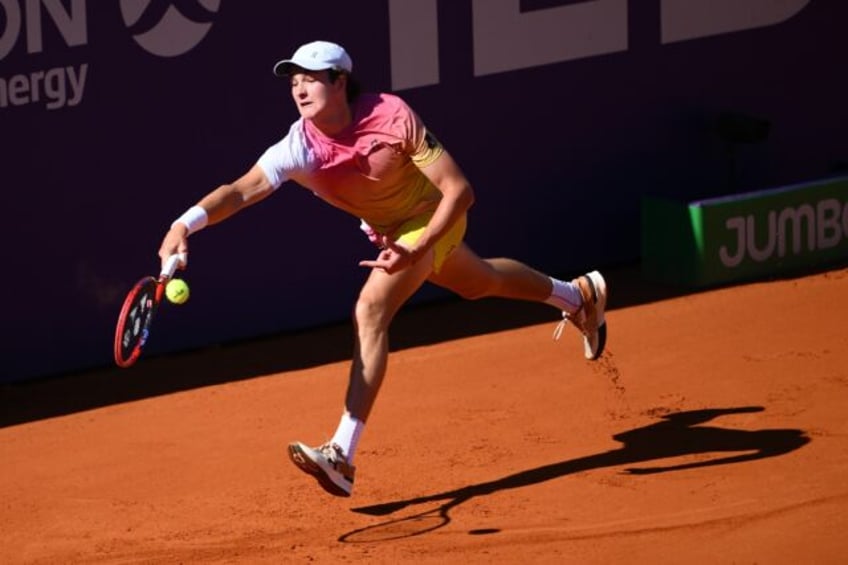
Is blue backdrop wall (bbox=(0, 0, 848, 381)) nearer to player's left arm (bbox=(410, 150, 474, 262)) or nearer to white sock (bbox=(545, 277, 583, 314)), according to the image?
white sock (bbox=(545, 277, 583, 314))

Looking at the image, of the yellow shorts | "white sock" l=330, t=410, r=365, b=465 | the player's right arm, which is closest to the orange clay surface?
"white sock" l=330, t=410, r=365, b=465

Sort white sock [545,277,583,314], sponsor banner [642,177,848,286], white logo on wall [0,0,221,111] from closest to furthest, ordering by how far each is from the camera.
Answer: white sock [545,277,583,314] → white logo on wall [0,0,221,111] → sponsor banner [642,177,848,286]

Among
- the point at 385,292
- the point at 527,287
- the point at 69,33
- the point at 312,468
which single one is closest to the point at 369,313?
the point at 385,292

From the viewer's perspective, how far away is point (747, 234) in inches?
420

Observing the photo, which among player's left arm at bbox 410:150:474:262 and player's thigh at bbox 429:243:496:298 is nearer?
player's left arm at bbox 410:150:474:262

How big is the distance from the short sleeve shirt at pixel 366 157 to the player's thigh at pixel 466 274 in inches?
16.9

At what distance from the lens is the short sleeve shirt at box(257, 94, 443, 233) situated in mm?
7391

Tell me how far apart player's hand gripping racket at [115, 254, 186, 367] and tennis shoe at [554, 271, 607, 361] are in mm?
2175

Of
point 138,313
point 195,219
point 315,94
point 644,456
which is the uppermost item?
point 315,94

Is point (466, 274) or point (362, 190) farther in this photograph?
point (466, 274)

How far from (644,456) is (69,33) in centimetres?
327

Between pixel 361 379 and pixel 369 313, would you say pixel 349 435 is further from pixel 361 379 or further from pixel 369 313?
pixel 369 313

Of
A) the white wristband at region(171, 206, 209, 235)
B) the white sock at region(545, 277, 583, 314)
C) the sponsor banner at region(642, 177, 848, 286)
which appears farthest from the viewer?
the sponsor banner at region(642, 177, 848, 286)

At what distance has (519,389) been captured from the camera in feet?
29.4
